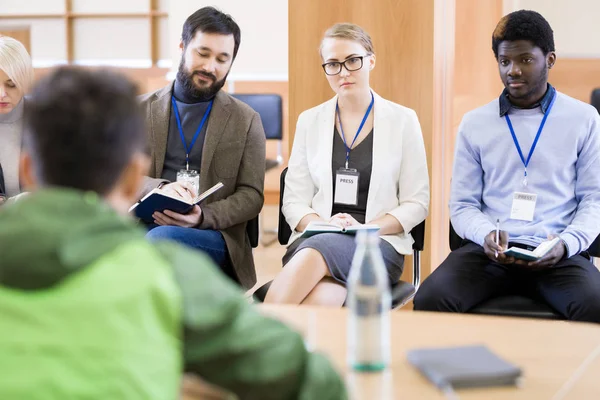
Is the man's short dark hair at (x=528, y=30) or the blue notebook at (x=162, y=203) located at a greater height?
the man's short dark hair at (x=528, y=30)

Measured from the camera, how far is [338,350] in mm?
1632

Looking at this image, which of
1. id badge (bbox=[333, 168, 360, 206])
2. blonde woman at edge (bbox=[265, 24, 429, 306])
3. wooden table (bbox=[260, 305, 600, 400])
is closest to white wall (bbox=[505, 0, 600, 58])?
blonde woman at edge (bbox=[265, 24, 429, 306])

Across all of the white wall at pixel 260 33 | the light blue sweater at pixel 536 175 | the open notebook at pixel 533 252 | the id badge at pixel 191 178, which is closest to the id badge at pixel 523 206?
the light blue sweater at pixel 536 175

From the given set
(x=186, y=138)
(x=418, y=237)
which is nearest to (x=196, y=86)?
(x=186, y=138)

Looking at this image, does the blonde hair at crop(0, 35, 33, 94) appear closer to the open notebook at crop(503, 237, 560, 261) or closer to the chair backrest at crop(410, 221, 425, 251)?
the chair backrest at crop(410, 221, 425, 251)

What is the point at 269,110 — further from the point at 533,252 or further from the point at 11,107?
the point at 533,252

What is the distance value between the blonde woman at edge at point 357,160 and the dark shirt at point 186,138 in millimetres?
413

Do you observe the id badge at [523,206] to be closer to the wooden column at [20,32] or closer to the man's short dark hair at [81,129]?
the man's short dark hair at [81,129]

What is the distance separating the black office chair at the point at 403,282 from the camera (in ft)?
9.54

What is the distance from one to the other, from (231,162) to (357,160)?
55 cm

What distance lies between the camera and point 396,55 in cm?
368

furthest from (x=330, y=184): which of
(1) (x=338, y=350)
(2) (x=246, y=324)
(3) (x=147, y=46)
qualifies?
(3) (x=147, y=46)

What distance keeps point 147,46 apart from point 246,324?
818cm

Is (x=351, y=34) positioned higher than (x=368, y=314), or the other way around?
(x=351, y=34)
